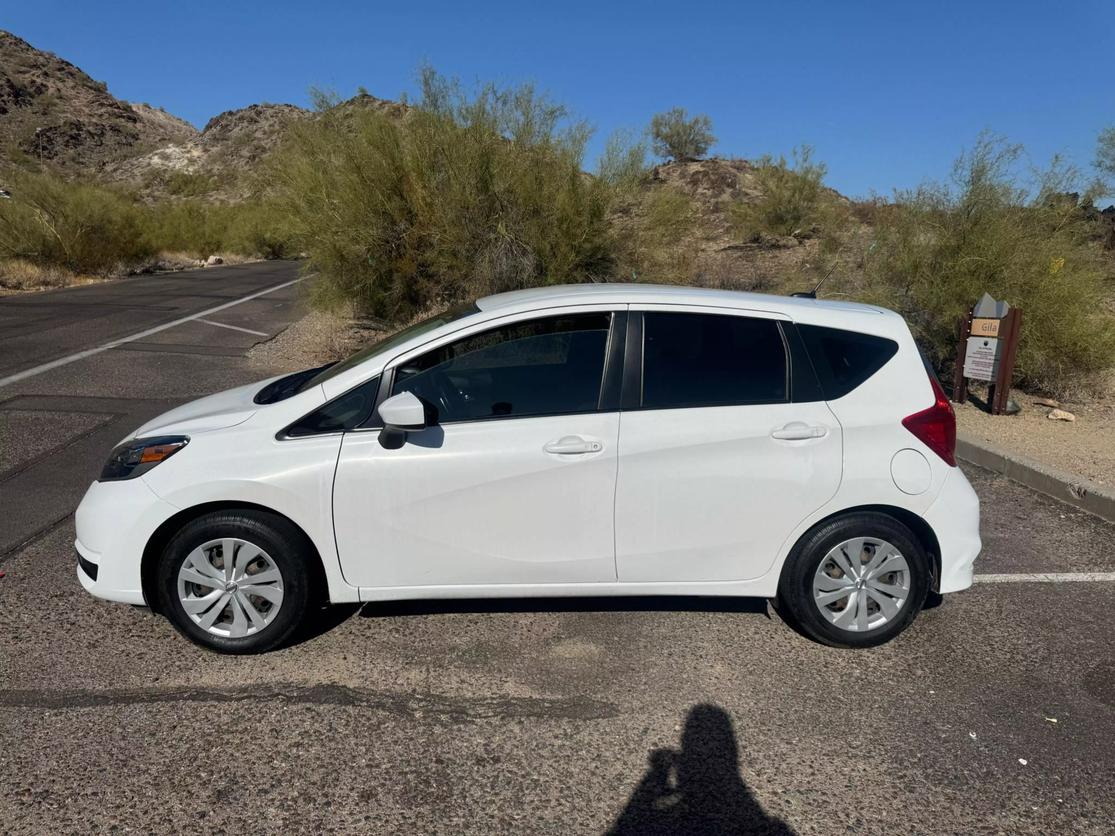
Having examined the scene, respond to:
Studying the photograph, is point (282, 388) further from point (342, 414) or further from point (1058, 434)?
point (1058, 434)

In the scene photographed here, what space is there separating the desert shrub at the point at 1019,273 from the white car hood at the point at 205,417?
9094 millimetres

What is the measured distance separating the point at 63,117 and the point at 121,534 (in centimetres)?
10344

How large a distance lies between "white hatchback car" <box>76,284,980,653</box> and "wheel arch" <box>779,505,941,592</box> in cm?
1

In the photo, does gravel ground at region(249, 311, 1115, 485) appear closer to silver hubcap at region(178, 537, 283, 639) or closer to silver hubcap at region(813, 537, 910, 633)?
silver hubcap at region(813, 537, 910, 633)

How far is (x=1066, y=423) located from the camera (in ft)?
30.5

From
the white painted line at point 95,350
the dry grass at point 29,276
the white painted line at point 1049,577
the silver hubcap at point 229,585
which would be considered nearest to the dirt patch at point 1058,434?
the white painted line at point 1049,577

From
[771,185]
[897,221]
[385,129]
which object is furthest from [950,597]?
[771,185]

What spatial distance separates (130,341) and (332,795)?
12387 millimetres

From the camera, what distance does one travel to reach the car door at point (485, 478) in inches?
156

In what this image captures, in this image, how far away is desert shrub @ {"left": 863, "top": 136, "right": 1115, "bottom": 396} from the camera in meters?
10.2

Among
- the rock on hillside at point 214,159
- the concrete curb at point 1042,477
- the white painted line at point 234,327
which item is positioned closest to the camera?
the concrete curb at point 1042,477

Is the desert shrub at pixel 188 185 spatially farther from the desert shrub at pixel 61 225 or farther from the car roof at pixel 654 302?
the car roof at pixel 654 302

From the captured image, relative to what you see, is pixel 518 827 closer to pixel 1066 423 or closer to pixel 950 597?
pixel 950 597

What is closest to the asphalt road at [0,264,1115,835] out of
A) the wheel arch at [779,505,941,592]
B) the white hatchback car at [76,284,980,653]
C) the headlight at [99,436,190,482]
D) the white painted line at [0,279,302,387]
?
the white hatchback car at [76,284,980,653]
